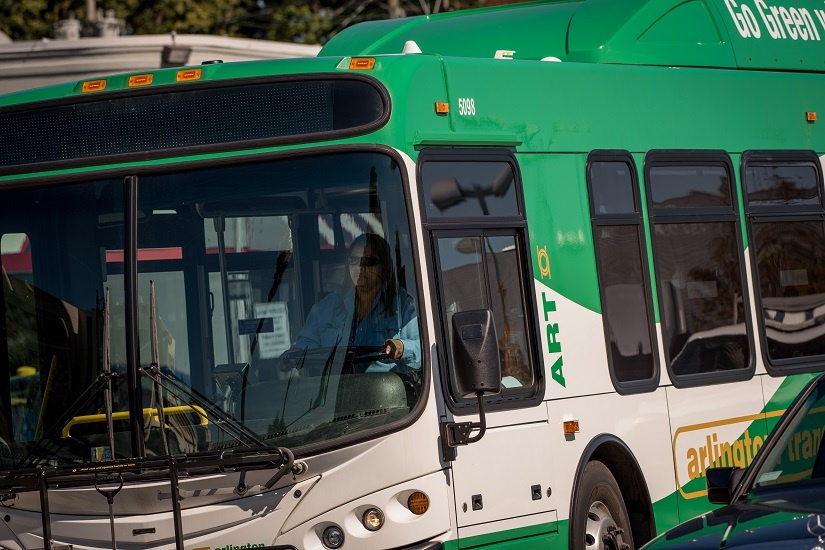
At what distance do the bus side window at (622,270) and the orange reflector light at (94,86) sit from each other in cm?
253

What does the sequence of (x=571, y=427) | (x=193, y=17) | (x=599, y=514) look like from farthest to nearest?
(x=193, y=17) < (x=599, y=514) < (x=571, y=427)

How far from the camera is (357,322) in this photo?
6.51 m

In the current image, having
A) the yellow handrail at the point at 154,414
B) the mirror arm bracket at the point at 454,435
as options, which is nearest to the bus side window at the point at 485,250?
the mirror arm bracket at the point at 454,435

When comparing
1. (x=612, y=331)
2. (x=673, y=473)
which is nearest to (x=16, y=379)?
(x=612, y=331)

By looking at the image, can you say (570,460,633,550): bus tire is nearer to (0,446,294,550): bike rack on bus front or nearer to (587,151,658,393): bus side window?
(587,151,658,393): bus side window

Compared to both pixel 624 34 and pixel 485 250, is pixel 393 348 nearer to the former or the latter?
pixel 485 250

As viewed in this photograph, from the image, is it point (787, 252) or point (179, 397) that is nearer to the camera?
point (179, 397)

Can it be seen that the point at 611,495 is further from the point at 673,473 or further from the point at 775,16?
the point at 775,16

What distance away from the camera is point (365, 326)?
21.4 feet

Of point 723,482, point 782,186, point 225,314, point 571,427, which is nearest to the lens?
point 723,482

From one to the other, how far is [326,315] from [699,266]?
9.38ft

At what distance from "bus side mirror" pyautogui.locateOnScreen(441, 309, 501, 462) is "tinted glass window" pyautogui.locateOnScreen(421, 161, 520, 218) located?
27.3 inches

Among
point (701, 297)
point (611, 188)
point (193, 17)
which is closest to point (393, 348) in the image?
point (611, 188)

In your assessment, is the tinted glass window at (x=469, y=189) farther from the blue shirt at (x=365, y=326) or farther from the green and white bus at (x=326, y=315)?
the blue shirt at (x=365, y=326)
